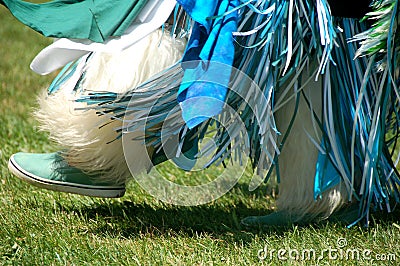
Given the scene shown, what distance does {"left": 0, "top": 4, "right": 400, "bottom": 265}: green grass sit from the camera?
6.32 ft

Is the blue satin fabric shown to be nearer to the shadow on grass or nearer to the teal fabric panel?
the teal fabric panel

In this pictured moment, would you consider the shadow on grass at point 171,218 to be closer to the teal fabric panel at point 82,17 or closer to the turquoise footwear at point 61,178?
the turquoise footwear at point 61,178

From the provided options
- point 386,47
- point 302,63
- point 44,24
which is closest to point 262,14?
point 302,63

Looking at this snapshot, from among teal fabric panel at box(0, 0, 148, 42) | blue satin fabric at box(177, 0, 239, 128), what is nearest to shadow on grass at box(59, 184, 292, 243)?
blue satin fabric at box(177, 0, 239, 128)

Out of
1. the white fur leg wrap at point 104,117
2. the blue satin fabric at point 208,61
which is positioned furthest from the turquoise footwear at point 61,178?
the blue satin fabric at point 208,61

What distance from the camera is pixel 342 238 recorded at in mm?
2043

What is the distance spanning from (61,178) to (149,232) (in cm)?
31

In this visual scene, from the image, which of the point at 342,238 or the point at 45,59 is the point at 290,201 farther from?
the point at 45,59

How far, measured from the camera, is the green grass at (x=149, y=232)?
1.93m

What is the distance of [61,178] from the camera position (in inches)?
84.6

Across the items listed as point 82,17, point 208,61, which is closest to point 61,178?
point 82,17

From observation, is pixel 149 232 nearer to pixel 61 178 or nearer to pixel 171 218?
pixel 171 218

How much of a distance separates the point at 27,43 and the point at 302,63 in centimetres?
340

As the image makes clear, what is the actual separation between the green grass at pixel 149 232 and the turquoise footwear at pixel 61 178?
0.12 m
